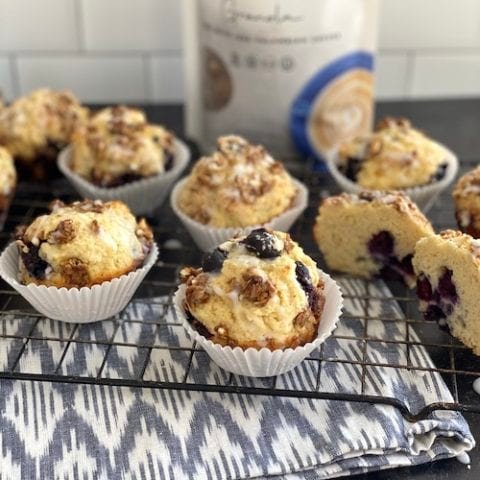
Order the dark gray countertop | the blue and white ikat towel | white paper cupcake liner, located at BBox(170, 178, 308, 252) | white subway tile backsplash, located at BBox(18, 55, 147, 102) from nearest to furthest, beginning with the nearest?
the blue and white ikat towel < white paper cupcake liner, located at BBox(170, 178, 308, 252) < the dark gray countertop < white subway tile backsplash, located at BBox(18, 55, 147, 102)

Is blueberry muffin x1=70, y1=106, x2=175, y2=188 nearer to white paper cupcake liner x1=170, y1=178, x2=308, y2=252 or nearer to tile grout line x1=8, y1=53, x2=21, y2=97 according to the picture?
white paper cupcake liner x1=170, y1=178, x2=308, y2=252

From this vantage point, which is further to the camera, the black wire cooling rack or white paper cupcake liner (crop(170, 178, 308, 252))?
white paper cupcake liner (crop(170, 178, 308, 252))

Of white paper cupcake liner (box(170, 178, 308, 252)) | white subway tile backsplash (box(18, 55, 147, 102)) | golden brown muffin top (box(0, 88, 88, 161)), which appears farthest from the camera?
white subway tile backsplash (box(18, 55, 147, 102))

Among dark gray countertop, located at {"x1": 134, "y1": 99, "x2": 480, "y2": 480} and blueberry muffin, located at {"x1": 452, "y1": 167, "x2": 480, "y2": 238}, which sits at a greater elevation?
blueberry muffin, located at {"x1": 452, "y1": 167, "x2": 480, "y2": 238}

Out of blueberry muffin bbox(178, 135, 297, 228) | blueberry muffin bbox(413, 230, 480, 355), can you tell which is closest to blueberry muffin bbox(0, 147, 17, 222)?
blueberry muffin bbox(178, 135, 297, 228)

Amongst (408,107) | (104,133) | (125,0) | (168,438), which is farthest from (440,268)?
(125,0)

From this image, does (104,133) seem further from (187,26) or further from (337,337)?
(337,337)

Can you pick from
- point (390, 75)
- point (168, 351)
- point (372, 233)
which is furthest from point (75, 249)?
point (390, 75)

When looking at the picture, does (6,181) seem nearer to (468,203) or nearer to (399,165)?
(399,165)
